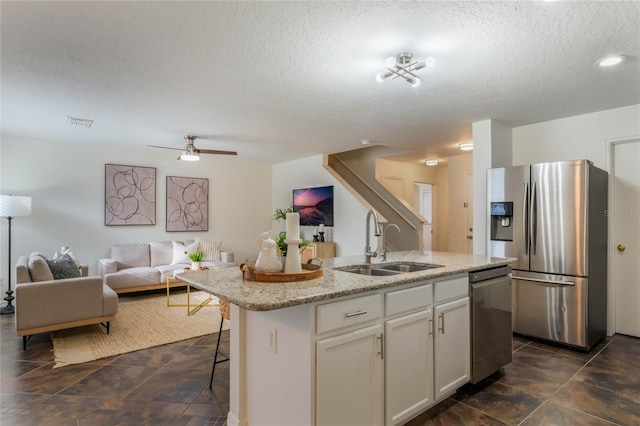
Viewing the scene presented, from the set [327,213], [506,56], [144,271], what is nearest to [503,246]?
[506,56]

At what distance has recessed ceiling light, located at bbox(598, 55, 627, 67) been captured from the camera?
7.89 feet

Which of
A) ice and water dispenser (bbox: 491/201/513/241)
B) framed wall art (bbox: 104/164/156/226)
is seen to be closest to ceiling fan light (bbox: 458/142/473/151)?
ice and water dispenser (bbox: 491/201/513/241)

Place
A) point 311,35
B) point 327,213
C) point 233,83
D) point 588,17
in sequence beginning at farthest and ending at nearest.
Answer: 1. point 327,213
2. point 233,83
3. point 311,35
4. point 588,17

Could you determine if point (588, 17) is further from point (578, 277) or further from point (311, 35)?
point (578, 277)

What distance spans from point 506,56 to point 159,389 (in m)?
3.51

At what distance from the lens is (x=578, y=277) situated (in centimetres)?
328

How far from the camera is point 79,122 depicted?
13.3 ft

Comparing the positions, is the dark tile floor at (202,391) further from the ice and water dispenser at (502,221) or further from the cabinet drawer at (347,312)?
the ice and water dispenser at (502,221)

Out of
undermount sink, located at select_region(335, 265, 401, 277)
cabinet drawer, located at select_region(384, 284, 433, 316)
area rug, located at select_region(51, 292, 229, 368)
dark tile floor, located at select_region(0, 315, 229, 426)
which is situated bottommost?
dark tile floor, located at select_region(0, 315, 229, 426)

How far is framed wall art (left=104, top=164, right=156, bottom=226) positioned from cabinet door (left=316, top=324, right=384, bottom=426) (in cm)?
544

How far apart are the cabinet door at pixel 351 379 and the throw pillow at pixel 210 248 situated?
5005mm

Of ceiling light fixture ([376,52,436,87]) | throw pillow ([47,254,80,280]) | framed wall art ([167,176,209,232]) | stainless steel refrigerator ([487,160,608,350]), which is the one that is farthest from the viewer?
framed wall art ([167,176,209,232])

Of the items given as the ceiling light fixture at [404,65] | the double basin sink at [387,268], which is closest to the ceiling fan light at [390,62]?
the ceiling light fixture at [404,65]

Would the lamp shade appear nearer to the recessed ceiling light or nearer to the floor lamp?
the floor lamp
